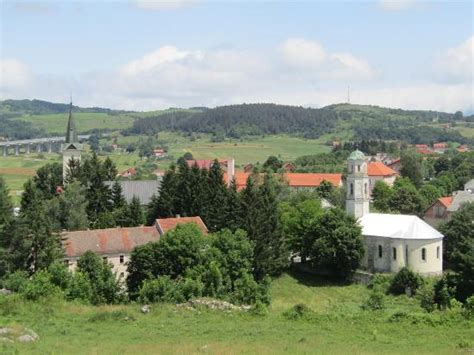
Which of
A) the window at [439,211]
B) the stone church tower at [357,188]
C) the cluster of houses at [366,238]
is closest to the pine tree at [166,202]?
the cluster of houses at [366,238]

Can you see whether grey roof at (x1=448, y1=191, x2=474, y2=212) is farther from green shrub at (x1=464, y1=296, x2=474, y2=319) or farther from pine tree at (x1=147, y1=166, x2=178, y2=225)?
green shrub at (x1=464, y1=296, x2=474, y2=319)

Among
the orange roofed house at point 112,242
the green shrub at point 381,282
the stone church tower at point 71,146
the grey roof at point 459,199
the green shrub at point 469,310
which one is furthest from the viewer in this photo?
the stone church tower at point 71,146

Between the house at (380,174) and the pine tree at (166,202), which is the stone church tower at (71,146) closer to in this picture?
the pine tree at (166,202)

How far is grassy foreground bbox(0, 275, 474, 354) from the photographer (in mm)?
20172

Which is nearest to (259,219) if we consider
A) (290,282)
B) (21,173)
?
(290,282)

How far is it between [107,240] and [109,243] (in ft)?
0.96

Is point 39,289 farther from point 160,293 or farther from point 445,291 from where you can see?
point 445,291

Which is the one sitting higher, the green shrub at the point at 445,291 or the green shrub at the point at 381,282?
the green shrub at the point at 445,291

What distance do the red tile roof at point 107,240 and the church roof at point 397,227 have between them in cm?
1908

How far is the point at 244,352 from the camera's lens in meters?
19.4

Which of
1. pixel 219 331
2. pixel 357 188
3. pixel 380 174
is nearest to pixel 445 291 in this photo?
pixel 219 331

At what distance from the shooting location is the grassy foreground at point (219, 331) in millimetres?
20172

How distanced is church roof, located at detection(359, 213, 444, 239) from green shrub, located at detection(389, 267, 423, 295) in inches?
232

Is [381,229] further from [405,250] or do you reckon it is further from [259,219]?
[259,219]
